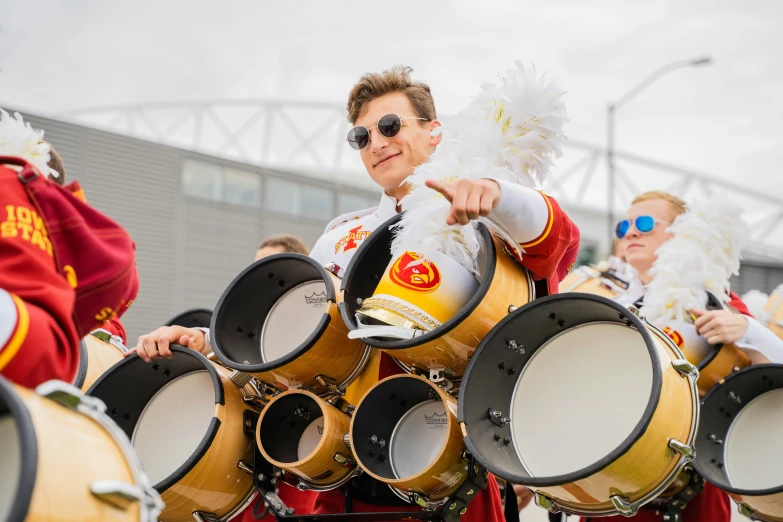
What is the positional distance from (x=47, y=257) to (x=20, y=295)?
0.12 m

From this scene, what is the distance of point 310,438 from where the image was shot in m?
2.80

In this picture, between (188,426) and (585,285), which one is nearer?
(188,426)

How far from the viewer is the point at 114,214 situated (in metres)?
12.0

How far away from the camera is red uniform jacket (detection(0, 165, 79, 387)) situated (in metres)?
1.53

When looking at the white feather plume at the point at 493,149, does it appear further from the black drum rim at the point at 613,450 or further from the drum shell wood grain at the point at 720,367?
the drum shell wood grain at the point at 720,367

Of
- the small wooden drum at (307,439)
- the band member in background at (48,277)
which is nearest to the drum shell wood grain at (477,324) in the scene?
the small wooden drum at (307,439)

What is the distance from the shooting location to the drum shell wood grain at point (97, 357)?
3.28 metres

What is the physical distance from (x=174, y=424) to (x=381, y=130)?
1.29 metres

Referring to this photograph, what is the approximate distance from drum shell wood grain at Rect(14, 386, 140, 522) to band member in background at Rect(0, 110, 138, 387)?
22 centimetres

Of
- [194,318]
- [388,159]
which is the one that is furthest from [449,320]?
[194,318]

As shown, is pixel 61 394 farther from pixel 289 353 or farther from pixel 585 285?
pixel 585 285

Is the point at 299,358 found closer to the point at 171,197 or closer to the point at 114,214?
the point at 114,214

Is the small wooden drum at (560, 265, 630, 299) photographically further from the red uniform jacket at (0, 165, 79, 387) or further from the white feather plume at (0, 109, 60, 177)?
the red uniform jacket at (0, 165, 79, 387)

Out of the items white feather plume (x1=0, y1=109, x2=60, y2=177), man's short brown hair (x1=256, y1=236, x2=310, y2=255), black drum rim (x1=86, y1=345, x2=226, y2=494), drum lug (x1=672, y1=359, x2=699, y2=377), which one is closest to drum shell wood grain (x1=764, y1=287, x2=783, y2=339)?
drum lug (x1=672, y1=359, x2=699, y2=377)
